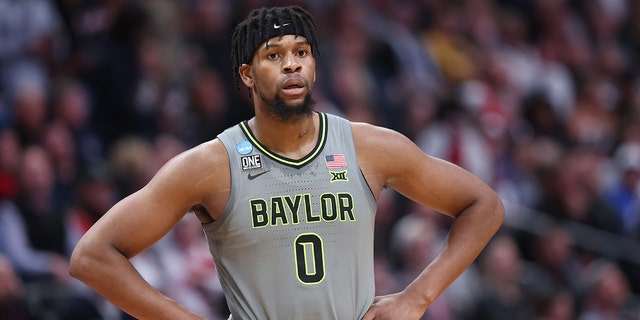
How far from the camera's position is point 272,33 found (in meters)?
4.95

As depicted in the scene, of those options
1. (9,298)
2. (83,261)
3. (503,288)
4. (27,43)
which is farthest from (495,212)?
(27,43)

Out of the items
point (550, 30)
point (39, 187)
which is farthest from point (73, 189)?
point (550, 30)

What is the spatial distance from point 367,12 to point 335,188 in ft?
29.0

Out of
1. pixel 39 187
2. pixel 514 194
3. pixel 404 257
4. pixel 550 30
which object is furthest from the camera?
pixel 550 30

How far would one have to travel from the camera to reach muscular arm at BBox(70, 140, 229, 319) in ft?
15.5

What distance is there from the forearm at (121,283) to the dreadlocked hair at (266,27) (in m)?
1.05

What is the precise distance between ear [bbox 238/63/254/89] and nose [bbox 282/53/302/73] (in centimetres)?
21

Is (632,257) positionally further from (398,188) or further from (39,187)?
(398,188)

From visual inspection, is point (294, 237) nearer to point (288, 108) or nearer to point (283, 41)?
point (288, 108)

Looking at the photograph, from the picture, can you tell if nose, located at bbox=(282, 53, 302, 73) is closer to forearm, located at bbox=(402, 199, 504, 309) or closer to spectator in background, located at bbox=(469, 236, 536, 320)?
forearm, located at bbox=(402, 199, 504, 309)

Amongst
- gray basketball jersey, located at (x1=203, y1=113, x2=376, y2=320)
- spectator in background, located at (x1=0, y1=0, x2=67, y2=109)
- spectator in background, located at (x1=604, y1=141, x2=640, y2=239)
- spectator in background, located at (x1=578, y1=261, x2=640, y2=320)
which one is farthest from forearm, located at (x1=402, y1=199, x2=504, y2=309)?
spectator in background, located at (x1=604, y1=141, x2=640, y2=239)

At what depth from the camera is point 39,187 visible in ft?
30.0

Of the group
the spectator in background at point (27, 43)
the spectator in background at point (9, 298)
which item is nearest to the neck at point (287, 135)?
the spectator in background at point (9, 298)

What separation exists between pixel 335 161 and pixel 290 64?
0.48 metres
